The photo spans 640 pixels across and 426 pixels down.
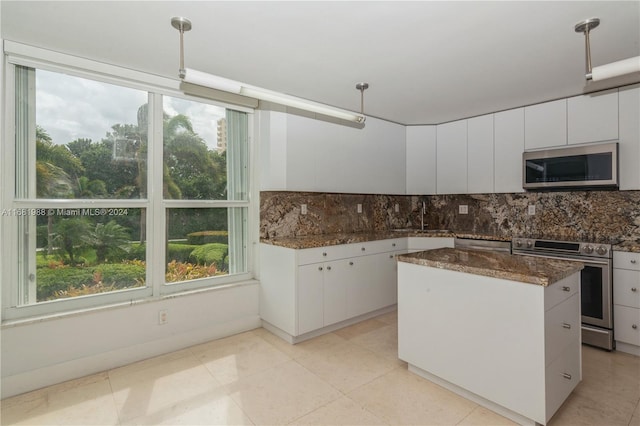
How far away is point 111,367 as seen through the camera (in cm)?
246

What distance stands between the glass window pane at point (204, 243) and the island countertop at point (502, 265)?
1744mm

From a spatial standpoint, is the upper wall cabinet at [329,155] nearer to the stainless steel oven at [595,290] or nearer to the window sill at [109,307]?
the window sill at [109,307]

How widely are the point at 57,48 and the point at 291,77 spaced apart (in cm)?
167

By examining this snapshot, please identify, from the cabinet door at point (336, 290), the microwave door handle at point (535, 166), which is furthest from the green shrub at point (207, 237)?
the microwave door handle at point (535, 166)

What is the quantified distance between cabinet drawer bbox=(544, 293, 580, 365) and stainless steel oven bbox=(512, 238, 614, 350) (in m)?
1.04

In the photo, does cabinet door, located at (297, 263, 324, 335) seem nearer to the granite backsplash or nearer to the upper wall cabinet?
the granite backsplash

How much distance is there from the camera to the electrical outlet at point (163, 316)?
270 centimetres

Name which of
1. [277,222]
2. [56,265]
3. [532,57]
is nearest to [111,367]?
[56,265]

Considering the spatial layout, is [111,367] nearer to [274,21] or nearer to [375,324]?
[375,324]

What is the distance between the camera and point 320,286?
302 centimetres

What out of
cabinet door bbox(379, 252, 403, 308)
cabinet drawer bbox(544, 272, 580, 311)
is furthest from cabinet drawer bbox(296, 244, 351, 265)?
cabinet drawer bbox(544, 272, 580, 311)

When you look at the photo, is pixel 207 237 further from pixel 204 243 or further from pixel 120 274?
pixel 120 274

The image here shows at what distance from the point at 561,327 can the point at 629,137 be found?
2192mm

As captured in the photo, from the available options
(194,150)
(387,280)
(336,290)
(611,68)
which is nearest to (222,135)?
(194,150)
